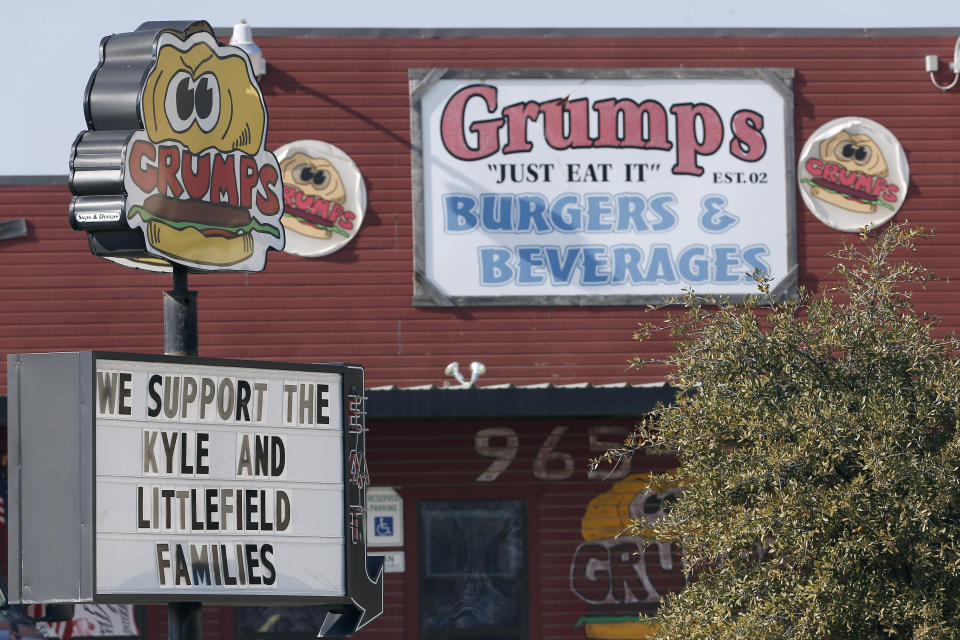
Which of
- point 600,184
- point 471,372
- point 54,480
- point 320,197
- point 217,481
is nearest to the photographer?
point 54,480

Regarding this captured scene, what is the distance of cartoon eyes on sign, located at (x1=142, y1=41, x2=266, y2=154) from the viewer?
9.54 m

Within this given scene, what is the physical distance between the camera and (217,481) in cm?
948

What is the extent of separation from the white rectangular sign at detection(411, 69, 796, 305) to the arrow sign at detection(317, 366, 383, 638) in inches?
333

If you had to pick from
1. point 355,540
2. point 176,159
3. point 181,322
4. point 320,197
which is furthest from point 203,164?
point 320,197

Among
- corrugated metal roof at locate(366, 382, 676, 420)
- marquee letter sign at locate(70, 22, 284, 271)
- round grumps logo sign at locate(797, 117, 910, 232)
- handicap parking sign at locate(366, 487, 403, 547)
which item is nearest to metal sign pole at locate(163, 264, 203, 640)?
marquee letter sign at locate(70, 22, 284, 271)

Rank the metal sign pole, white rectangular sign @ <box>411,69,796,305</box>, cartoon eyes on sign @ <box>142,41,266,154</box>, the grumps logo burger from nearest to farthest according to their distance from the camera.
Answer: the grumps logo burger < cartoon eyes on sign @ <box>142,41,266,154</box> < the metal sign pole < white rectangular sign @ <box>411,69,796,305</box>

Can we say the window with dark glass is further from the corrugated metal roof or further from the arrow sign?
the arrow sign

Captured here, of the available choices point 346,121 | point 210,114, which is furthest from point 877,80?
point 210,114

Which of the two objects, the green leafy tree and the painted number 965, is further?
the painted number 965

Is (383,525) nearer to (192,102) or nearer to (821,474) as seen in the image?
(821,474)

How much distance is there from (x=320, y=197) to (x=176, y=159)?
30.1ft

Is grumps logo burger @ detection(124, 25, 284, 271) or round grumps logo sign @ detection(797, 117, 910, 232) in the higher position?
round grumps logo sign @ detection(797, 117, 910, 232)

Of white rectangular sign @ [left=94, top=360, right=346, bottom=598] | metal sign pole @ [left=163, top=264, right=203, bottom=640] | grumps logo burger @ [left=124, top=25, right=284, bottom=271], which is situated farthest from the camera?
metal sign pole @ [left=163, top=264, right=203, bottom=640]

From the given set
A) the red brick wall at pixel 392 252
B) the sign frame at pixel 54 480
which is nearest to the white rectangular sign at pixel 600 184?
the red brick wall at pixel 392 252
